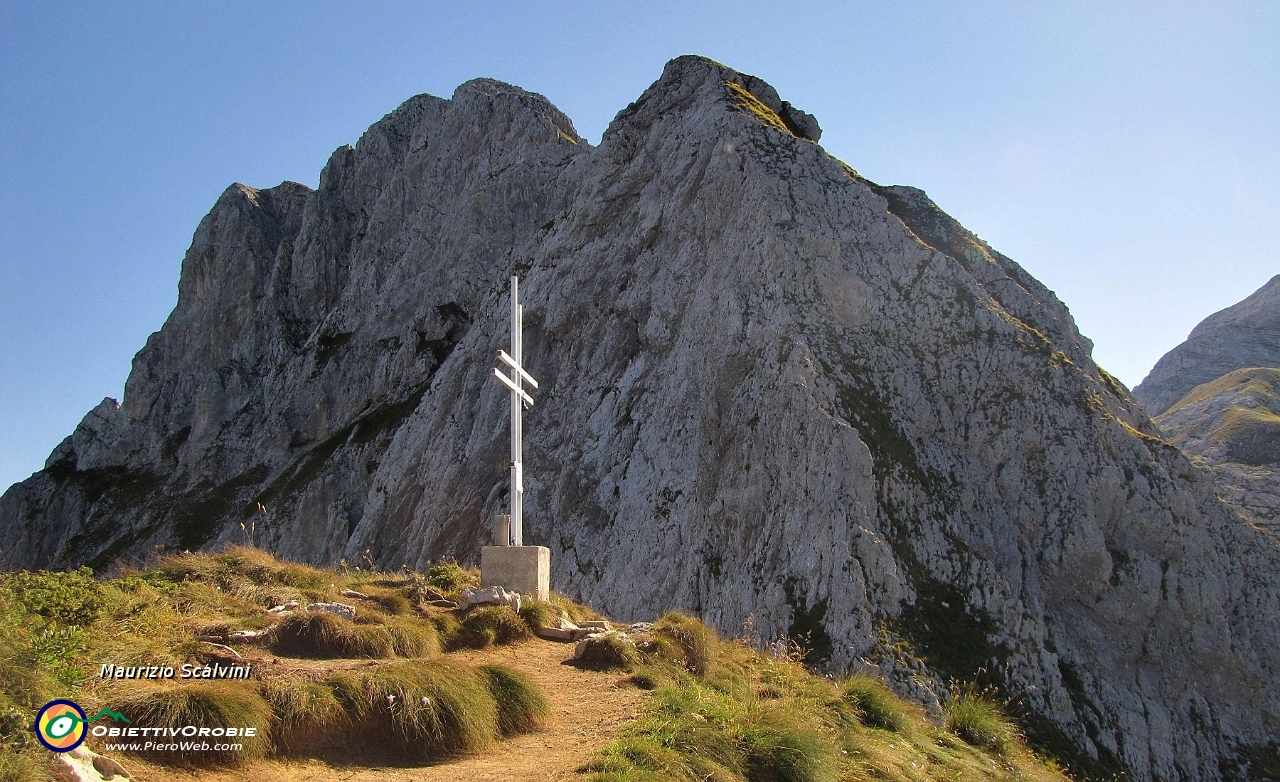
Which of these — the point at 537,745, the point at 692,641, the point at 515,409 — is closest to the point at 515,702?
the point at 537,745

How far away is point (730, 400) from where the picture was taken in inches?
1158

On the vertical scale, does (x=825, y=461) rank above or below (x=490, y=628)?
above

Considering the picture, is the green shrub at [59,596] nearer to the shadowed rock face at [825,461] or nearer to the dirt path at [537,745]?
the dirt path at [537,745]

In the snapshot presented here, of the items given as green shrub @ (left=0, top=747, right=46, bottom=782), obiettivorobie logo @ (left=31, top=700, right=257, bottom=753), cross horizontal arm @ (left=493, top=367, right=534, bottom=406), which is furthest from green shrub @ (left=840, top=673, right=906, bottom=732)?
green shrub @ (left=0, top=747, right=46, bottom=782)

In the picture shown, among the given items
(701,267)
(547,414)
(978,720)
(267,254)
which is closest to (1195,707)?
(978,720)

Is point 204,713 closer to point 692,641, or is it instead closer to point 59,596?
point 59,596

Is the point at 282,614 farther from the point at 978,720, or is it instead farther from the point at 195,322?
the point at 195,322

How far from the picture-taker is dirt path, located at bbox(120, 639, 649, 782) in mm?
6324

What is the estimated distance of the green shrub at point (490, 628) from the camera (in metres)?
10.7

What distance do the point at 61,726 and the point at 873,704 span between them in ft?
27.8

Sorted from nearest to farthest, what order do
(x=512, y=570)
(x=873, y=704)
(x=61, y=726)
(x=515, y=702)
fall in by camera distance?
(x=61, y=726), (x=515, y=702), (x=873, y=704), (x=512, y=570)

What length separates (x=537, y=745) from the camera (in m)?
7.67

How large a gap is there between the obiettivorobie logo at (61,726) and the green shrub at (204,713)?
0.49 metres

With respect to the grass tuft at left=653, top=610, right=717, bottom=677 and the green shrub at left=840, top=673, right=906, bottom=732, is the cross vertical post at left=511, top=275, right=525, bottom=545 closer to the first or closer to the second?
the grass tuft at left=653, top=610, right=717, bottom=677
